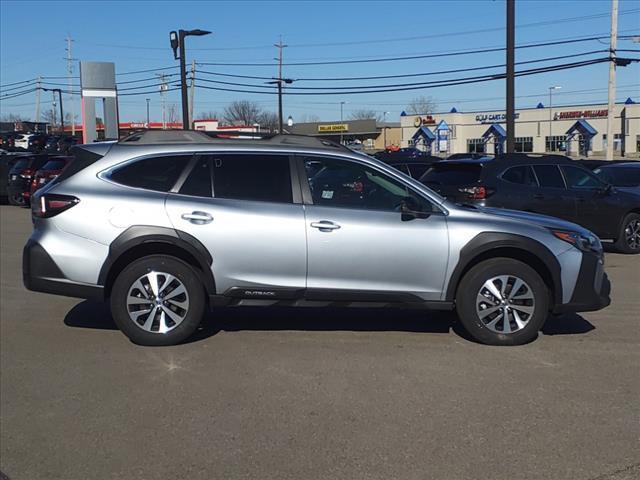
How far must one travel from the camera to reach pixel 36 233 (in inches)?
223

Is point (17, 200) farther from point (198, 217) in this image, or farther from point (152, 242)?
point (198, 217)

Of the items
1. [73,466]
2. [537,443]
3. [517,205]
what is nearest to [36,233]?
[73,466]

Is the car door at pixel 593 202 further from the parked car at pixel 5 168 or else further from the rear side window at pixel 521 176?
the parked car at pixel 5 168

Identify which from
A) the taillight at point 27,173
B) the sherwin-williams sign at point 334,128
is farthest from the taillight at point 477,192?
the sherwin-williams sign at point 334,128

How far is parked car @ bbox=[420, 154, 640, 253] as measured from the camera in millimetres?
10195

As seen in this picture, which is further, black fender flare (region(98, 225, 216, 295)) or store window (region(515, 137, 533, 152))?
store window (region(515, 137, 533, 152))

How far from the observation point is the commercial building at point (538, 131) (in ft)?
221

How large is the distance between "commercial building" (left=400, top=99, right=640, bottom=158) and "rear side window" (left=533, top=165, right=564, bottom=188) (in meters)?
52.8

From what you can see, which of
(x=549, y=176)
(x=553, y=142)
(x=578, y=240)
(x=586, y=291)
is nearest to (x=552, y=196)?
(x=549, y=176)

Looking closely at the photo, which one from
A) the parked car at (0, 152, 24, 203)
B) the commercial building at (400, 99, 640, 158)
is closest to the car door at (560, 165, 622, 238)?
the parked car at (0, 152, 24, 203)

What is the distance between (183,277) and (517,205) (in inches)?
255

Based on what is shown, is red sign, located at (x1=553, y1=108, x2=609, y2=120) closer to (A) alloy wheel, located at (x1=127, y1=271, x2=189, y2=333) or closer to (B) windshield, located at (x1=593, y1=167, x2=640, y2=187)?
(B) windshield, located at (x1=593, y1=167, x2=640, y2=187)

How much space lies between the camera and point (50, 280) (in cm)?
558

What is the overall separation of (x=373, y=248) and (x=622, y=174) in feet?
34.7
